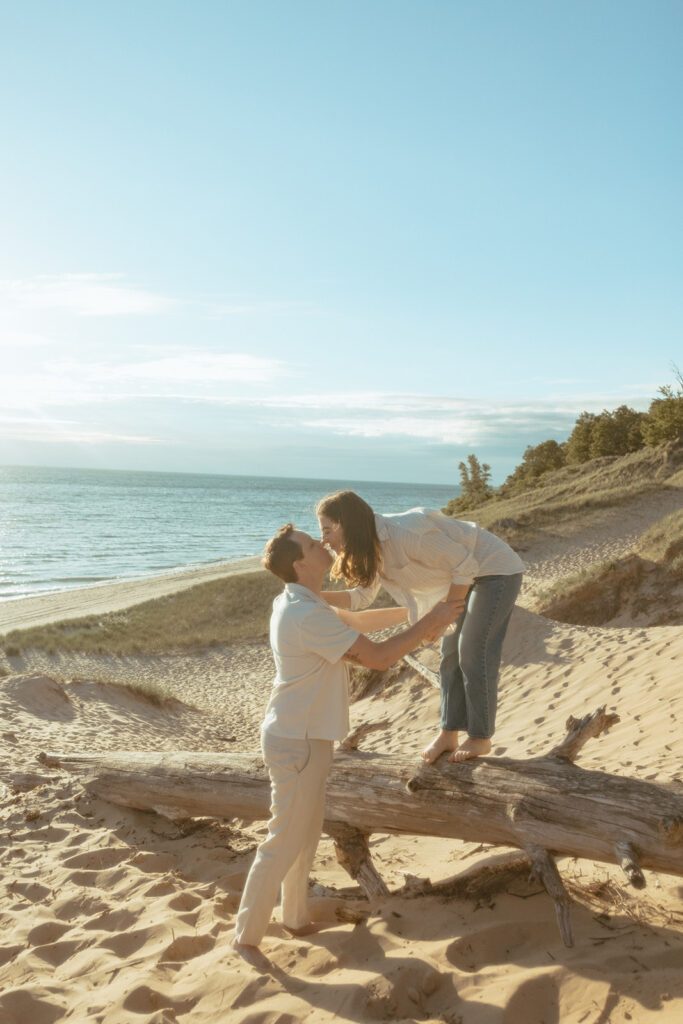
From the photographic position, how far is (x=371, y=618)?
4.76m

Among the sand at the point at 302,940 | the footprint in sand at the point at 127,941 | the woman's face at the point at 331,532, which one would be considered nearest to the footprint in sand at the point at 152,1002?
the sand at the point at 302,940

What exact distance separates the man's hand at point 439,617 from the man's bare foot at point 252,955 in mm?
1903

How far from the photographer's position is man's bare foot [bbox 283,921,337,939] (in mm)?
4398

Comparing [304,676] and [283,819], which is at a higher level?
[304,676]

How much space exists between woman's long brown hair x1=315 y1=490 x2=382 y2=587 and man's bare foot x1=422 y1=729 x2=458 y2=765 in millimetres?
1177

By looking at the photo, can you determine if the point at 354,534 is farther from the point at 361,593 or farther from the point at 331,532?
the point at 361,593

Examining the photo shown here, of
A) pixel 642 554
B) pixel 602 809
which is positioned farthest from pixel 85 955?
pixel 642 554

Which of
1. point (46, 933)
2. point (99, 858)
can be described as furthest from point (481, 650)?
point (99, 858)

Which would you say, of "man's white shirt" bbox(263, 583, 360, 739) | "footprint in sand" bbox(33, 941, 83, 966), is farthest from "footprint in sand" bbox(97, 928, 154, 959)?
"man's white shirt" bbox(263, 583, 360, 739)

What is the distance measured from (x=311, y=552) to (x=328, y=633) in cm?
52

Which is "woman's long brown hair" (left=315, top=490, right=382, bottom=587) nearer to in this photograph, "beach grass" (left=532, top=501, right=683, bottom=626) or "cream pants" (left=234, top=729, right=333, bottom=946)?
"cream pants" (left=234, top=729, right=333, bottom=946)

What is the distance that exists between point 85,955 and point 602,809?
3022 mm

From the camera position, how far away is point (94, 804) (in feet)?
21.8

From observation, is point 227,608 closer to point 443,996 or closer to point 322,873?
point 322,873
